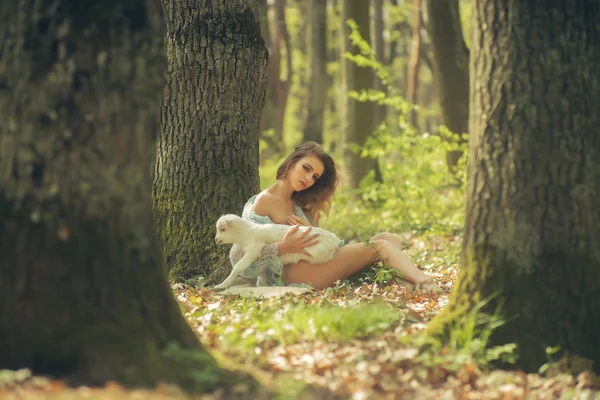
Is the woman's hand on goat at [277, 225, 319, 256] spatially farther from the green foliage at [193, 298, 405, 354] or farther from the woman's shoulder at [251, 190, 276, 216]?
the green foliage at [193, 298, 405, 354]

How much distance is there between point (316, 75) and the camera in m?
18.8

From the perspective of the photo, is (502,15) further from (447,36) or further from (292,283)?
(447,36)

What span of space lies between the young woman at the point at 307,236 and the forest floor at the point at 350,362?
146 centimetres

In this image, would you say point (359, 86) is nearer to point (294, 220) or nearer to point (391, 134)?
point (391, 134)

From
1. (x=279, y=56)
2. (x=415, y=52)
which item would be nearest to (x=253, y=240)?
(x=415, y=52)

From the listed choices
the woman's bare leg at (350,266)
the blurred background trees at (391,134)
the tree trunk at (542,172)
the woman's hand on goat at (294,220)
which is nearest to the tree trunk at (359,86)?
the blurred background trees at (391,134)

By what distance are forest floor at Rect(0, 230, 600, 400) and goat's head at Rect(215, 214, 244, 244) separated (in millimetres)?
1261

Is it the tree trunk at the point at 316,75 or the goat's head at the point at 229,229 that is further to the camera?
the tree trunk at the point at 316,75

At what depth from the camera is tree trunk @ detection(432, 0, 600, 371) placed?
422 centimetres

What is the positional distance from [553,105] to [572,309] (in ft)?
4.03

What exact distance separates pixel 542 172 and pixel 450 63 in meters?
9.66

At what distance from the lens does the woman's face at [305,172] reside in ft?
24.2

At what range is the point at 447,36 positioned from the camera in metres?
13.5

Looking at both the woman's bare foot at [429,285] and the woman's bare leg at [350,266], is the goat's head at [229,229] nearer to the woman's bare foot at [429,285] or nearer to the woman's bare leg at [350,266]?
the woman's bare leg at [350,266]
